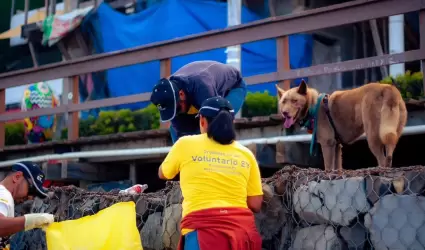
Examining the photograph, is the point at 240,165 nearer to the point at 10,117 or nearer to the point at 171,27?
the point at 10,117

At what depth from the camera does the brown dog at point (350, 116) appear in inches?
237

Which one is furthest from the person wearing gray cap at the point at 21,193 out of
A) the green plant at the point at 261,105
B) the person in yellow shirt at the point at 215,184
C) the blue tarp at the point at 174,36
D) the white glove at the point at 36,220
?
the blue tarp at the point at 174,36

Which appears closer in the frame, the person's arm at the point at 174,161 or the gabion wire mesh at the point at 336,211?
the gabion wire mesh at the point at 336,211

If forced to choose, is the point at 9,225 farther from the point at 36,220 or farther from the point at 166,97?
the point at 166,97

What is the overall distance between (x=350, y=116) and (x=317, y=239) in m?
2.30

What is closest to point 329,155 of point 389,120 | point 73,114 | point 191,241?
point 389,120

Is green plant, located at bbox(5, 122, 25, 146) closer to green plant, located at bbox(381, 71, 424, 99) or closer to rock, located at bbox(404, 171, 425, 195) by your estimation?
green plant, located at bbox(381, 71, 424, 99)

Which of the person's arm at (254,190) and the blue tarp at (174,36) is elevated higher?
the blue tarp at (174,36)

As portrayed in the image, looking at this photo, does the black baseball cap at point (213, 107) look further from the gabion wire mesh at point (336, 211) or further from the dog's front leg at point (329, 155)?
the dog's front leg at point (329, 155)

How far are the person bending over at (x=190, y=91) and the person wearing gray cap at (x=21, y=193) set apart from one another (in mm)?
1044

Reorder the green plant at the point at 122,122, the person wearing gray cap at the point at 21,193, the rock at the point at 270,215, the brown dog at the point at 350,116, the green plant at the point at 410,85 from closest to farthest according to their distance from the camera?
1. the person wearing gray cap at the point at 21,193
2. the rock at the point at 270,215
3. the brown dog at the point at 350,116
4. the green plant at the point at 410,85
5. the green plant at the point at 122,122

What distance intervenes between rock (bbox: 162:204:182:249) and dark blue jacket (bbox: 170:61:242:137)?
0.71 meters

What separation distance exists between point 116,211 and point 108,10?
28.9ft

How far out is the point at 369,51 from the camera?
13.2m
